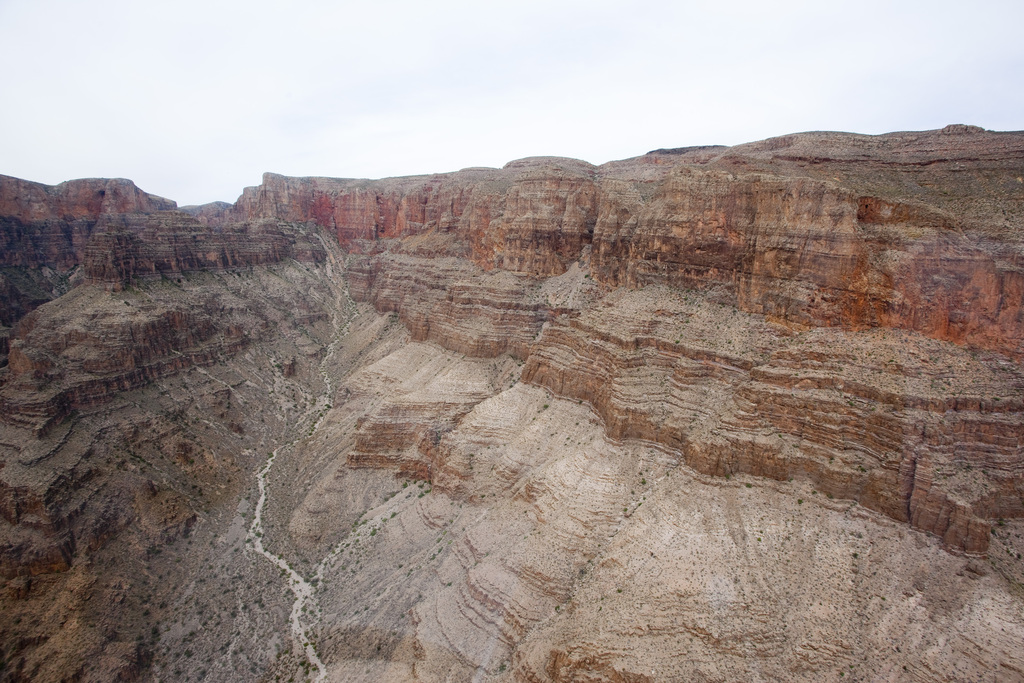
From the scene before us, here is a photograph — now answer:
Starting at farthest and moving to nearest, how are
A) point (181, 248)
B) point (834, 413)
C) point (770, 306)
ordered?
point (181, 248), point (770, 306), point (834, 413)

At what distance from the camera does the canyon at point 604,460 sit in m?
23.2

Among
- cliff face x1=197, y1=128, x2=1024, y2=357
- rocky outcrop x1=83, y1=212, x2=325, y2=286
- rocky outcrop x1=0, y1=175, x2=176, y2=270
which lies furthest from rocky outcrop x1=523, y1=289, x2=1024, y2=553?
rocky outcrop x1=0, y1=175, x2=176, y2=270

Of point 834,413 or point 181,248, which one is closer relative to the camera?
point 834,413

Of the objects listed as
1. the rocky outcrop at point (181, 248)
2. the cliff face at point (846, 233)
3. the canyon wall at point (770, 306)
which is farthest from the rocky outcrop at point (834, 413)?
the rocky outcrop at point (181, 248)

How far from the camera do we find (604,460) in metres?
32.2

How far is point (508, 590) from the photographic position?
28.4m

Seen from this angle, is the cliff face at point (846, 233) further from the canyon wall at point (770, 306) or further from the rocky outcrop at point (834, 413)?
the rocky outcrop at point (834, 413)

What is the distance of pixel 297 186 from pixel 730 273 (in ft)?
257

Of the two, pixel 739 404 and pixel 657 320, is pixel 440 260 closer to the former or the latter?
pixel 657 320

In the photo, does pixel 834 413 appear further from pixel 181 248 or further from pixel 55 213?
pixel 55 213

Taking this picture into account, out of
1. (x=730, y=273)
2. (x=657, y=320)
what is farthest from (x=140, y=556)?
(x=730, y=273)

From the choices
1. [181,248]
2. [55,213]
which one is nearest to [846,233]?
[181,248]

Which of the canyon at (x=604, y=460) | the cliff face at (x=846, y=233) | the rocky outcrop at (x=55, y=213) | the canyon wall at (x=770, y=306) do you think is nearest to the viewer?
the canyon at (x=604, y=460)

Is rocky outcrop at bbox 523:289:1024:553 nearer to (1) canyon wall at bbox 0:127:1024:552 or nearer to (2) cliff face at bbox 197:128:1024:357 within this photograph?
(1) canyon wall at bbox 0:127:1024:552
